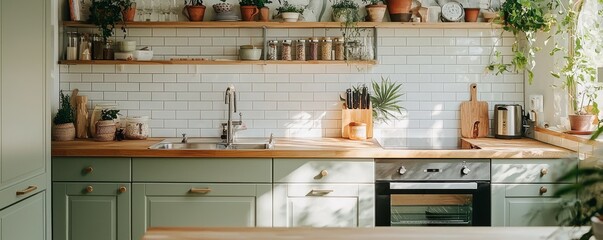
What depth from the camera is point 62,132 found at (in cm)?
473

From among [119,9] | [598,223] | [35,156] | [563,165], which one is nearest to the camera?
[563,165]

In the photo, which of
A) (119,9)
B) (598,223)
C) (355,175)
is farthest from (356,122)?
(598,223)

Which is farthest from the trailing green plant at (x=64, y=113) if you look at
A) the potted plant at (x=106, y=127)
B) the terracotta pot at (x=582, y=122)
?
the terracotta pot at (x=582, y=122)

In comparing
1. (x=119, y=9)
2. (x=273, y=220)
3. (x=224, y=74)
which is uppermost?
(x=119, y=9)

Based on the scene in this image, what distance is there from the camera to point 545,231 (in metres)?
2.19

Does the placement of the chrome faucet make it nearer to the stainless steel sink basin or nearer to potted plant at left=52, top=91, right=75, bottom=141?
the stainless steel sink basin

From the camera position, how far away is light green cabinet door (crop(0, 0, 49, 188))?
334 cm

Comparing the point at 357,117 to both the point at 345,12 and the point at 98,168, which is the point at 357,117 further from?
the point at 98,168

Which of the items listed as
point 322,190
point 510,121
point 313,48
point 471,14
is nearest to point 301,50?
point 313,48

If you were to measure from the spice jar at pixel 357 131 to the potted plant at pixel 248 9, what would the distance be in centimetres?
113

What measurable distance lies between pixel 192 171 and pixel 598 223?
318 centimetres

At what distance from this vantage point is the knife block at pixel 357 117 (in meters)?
5.00

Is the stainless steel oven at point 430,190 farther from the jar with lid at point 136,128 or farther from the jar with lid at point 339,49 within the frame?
the jar with lid at point 136,128

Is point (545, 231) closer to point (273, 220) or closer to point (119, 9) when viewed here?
point (273, 220)
